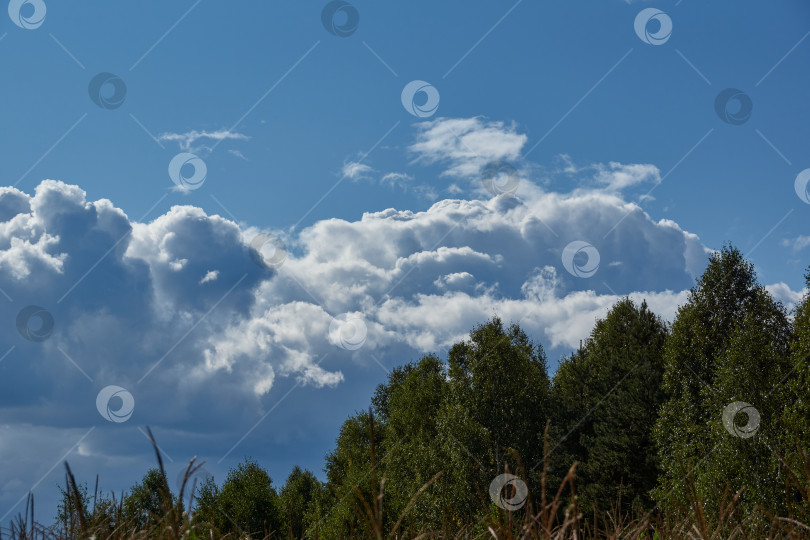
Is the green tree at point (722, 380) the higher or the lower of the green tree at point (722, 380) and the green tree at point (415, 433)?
the lower

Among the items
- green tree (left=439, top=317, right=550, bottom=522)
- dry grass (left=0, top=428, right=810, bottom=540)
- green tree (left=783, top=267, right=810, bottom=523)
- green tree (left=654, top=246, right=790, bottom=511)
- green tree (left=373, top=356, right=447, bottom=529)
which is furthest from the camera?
green tree (left=373, top=356, right=447, bottom=529)

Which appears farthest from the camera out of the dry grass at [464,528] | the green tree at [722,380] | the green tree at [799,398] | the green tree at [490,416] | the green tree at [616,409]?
the green tree at [490,416]

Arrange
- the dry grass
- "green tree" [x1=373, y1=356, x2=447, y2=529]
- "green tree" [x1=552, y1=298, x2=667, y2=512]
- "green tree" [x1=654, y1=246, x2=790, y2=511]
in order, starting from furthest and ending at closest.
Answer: "green tree" [x1=373, y1=356, x2=447, y2=529] → "green tree" [x1=552, y1=298, x2=667, y2=512] → "green tree" [x1=654, y1=246, x2=790, y2=511] → the dry grass

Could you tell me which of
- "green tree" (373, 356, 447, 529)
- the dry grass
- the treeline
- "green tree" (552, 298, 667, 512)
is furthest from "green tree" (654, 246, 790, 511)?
the dry grass

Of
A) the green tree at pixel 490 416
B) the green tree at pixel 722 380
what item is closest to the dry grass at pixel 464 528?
the green tree at pixel 722 380

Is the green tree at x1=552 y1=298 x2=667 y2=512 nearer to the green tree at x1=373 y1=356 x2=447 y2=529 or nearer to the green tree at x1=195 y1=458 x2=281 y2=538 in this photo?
the green tree at x1=373 y1=356 x2=447 y2=529

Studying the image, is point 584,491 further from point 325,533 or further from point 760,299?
point 325,533

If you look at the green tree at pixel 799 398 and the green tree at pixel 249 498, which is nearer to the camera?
the green tree at pixel 799 398
